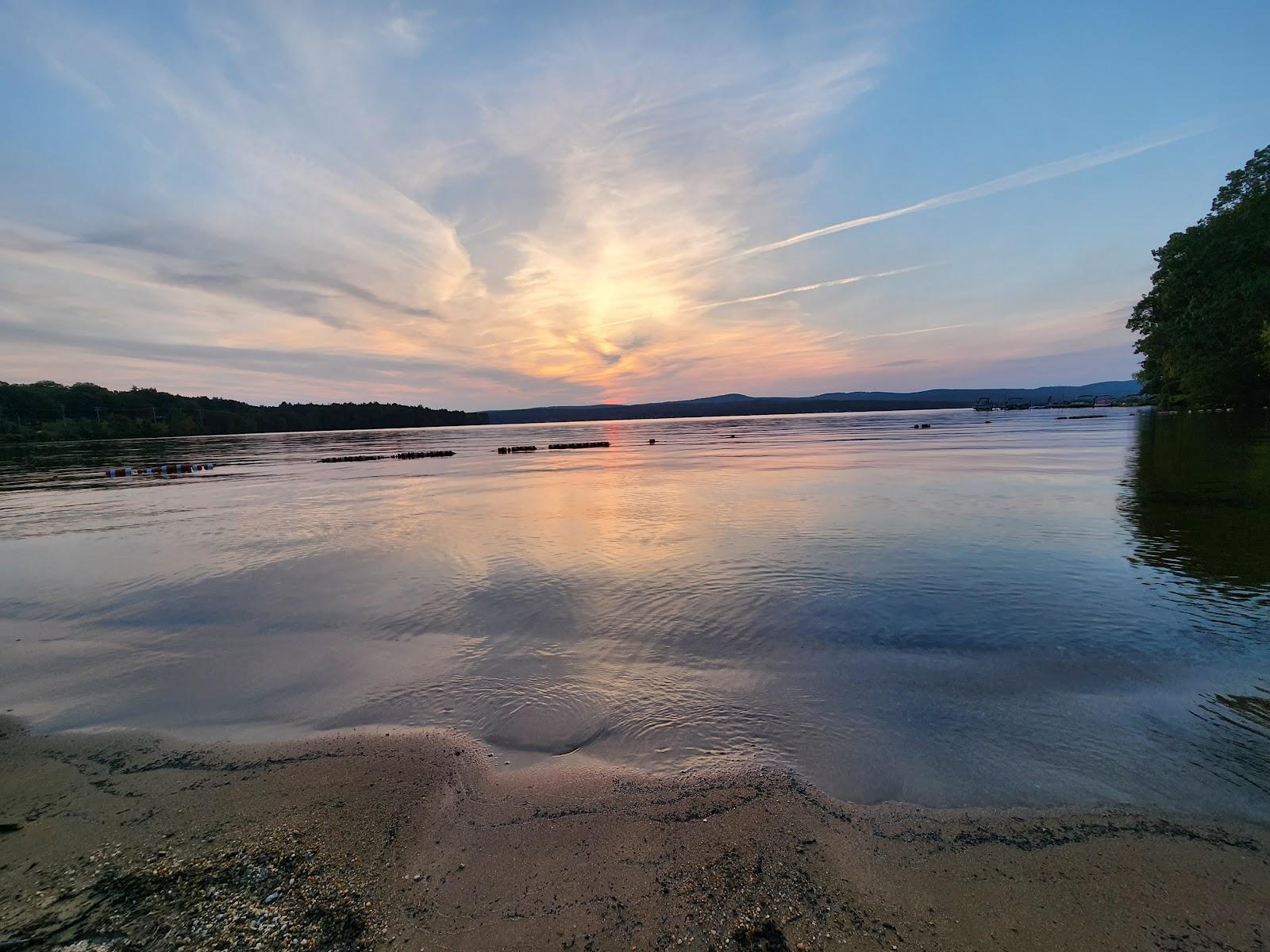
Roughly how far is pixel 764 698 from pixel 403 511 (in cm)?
1961

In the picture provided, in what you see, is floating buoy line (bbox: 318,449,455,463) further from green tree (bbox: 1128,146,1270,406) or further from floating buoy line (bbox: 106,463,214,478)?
green tree (bbox: 1128,146,1270,406)

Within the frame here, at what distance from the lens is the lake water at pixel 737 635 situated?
5305mm

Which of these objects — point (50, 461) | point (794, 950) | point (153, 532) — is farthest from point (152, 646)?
point (50, 461)

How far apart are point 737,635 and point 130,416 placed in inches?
8209

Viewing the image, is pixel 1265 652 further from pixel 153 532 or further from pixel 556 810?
pixel 153 532

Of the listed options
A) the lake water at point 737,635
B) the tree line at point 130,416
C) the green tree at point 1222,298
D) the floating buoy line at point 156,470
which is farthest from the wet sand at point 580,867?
the tree line at point 130,416

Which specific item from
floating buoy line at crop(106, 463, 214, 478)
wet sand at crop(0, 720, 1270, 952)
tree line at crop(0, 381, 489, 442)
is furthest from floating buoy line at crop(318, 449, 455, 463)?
tree line at crop(0, 381, 489, 442)

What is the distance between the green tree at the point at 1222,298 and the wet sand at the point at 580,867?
63567mm

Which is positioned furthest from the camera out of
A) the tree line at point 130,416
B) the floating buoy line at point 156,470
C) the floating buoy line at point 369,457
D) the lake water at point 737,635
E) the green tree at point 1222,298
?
the tree line at point 130,416

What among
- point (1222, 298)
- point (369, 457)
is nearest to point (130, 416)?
point (369, 457)

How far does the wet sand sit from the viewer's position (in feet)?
10.3

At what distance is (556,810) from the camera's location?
14.3 ft

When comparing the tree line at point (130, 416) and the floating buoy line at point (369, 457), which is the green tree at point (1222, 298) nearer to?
the floating buoy line at point (369, 457)

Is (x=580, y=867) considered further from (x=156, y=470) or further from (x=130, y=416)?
(x=130, y=416)
